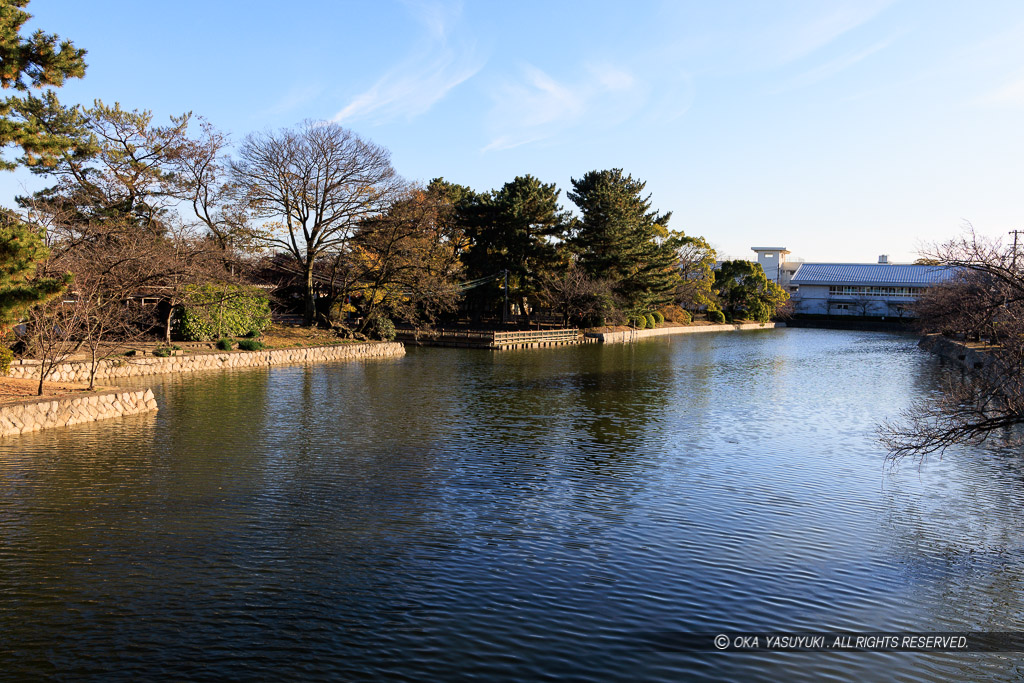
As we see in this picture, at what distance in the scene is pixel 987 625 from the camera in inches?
287

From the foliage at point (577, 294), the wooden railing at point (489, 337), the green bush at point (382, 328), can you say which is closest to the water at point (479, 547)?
the green bush at point (382, 328)

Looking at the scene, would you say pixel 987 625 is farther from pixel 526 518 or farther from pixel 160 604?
pixel 160 604

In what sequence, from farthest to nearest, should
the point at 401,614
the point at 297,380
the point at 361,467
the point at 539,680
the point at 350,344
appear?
the point at 350,344 < the point at 297,380 < the point at 361,467 < the point at 401,614 < the point at 539,680

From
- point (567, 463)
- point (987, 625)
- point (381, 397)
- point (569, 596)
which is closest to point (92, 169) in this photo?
point (381, 397)

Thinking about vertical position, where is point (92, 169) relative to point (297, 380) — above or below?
above

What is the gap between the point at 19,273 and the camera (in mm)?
12680

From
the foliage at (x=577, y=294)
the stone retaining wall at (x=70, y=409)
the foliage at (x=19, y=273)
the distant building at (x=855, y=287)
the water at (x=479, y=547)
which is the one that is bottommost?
the water at (x=479, y=547)

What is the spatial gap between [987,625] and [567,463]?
7597 mm

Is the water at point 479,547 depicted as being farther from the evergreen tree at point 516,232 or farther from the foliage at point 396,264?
the evergreen tree at point 516,232

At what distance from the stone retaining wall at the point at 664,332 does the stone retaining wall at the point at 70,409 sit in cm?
3583

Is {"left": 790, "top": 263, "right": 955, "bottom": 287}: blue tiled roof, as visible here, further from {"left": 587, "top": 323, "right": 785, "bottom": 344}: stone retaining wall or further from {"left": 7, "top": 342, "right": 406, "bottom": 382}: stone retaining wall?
{"left": 7, "top": 342, "right": 406, "bottom": 382}: stone retaining wall

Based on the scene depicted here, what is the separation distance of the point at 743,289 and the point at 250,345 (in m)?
61.0

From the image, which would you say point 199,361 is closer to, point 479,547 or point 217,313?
point 217,313

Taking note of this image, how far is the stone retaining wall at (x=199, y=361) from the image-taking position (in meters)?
20.9
